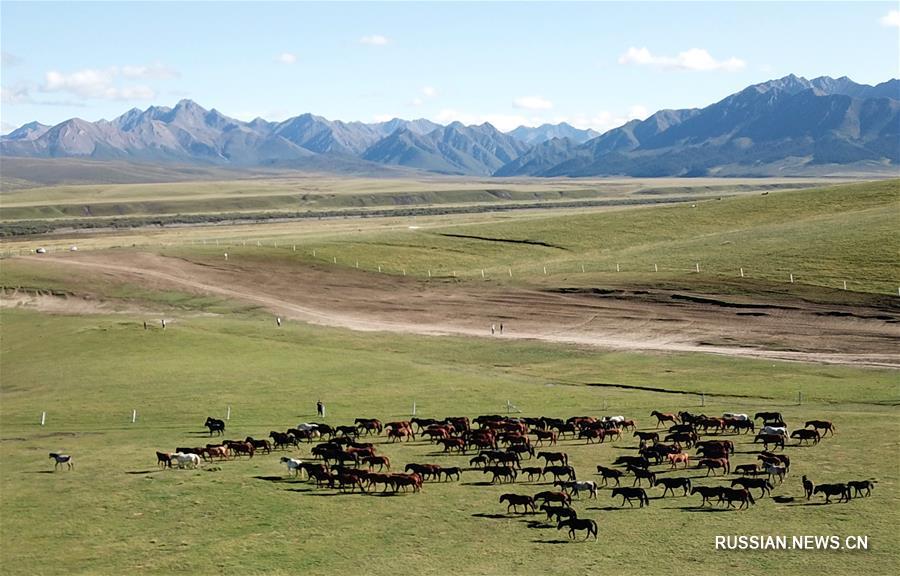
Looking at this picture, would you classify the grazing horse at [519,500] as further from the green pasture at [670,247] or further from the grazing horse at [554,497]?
the green pasture at [670,247]

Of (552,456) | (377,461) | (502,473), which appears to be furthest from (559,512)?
(377,461)

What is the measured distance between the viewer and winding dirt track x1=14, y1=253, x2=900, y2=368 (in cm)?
6425

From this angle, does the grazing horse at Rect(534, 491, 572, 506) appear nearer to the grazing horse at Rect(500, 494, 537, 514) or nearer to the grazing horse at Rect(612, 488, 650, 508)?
the grazing horse at Rect(500, 494, 537, 514)

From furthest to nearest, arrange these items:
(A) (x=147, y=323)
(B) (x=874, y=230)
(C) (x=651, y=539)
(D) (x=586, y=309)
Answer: (B) (x=874, y=230) → (D) (x=586, y=309) → (A) (x=147, y=323) → (C) (x=651, y=539)

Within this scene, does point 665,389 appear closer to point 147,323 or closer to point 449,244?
point 147,323

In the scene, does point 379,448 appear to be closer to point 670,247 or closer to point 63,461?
point 63,461

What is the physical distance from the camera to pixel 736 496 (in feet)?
95.9

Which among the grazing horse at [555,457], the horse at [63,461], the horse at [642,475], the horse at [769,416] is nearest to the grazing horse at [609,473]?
the horse at [642,475]

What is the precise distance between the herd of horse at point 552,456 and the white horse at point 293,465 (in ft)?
0.15

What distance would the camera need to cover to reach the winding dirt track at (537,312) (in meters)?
64.2

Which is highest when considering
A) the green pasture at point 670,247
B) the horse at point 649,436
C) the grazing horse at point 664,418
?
the green pasture at point 670,247

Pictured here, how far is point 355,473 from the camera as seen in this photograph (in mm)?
33062

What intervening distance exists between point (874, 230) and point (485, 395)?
200 feet

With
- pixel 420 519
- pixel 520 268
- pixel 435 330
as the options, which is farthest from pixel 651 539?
pixel 520 268
